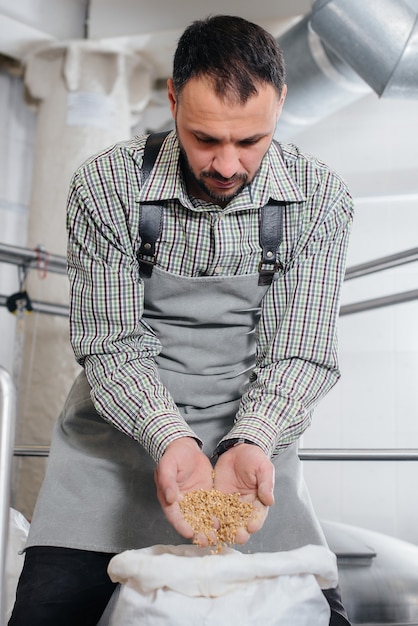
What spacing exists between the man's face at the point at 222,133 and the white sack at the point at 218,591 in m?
0.52

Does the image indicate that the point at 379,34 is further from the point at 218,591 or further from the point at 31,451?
the point at 218,591

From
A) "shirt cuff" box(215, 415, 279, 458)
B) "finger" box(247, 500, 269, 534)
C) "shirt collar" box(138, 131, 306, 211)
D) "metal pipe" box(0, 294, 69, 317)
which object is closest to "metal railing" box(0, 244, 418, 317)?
"metal pipe" box(0, 294, 69, 317)

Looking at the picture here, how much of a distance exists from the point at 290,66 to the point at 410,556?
181 cm

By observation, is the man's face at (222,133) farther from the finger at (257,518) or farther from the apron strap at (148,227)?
the finger at (257,518)

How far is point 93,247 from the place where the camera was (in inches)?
48.2

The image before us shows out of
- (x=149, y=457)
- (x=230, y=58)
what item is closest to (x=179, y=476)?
(x=149, y=457)

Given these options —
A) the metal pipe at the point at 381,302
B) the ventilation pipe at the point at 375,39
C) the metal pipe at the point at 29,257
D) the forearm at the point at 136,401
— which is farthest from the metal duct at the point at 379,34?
the forearm at the point at 136,401

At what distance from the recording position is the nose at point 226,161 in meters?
1.07

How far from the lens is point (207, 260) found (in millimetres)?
1227

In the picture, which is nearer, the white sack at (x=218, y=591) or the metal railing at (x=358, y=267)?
the white sack at (x=218, y=591)

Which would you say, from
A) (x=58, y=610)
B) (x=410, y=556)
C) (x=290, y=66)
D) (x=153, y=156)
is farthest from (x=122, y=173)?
(x=290, y=66)

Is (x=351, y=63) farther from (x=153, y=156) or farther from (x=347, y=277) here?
(x=153, y=156)

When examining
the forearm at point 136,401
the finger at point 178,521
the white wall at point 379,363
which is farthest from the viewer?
the white wall at point 379,363

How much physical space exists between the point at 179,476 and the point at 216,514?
7 centimetres
